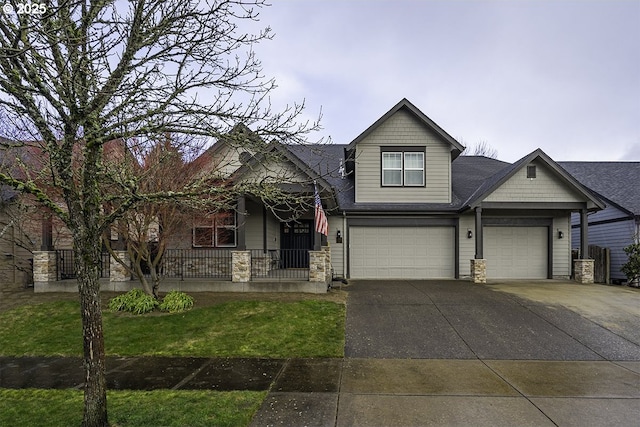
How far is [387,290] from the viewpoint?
12.6m

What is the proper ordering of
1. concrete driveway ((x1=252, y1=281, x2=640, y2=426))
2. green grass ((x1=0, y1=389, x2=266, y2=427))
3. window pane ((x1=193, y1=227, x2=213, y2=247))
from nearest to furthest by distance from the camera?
green grass ((x1=0, y1=389, x2=266, y2=427))
concrete driveway ((x1=252, y1=281, x2=640, y2=426))
window pane ((x1=193, y1=227, x2=213, y2=247))

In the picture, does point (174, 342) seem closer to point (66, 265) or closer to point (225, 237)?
point (225, 237)

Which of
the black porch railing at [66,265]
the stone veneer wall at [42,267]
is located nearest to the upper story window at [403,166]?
the black porch railing at [66,265]

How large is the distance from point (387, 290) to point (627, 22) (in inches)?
532

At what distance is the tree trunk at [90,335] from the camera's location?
4324 millimetres

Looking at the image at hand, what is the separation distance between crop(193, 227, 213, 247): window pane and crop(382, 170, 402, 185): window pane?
733 cm

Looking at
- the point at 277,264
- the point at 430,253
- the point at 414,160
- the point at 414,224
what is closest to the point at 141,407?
the point at 277,264

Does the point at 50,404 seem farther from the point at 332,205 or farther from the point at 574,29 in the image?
the point at 574,29

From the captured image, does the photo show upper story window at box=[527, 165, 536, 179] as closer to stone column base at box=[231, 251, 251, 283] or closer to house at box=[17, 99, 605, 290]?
house at box=[17, 99, 605, 290]

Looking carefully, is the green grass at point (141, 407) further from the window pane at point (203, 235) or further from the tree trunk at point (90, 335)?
the window pane at point (203, 235)

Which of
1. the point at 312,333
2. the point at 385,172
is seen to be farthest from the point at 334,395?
the point at 385,172

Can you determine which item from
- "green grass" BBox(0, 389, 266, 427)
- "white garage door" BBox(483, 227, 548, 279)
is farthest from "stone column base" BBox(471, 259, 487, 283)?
"green grass" BBox(0, 389, 266, 427)

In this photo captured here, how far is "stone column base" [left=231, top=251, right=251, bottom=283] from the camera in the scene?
1217 cm

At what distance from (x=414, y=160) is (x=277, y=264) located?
7155 mm
